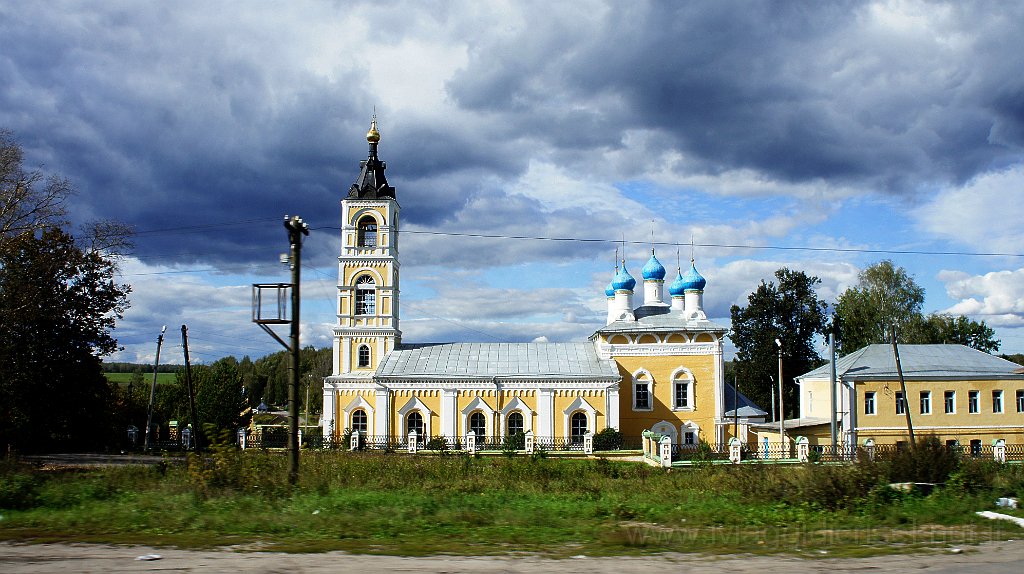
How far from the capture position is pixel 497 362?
3838 centimetres

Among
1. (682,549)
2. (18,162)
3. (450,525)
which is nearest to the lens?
(682,549)

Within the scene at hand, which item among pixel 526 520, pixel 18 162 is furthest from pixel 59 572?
pixel 18 162

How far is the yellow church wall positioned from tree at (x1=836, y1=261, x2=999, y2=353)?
65.3ft

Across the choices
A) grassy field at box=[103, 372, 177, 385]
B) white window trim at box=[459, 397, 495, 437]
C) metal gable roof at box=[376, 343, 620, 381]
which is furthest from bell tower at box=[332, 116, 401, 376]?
grassy field at box=[103, 372, 177, 385]

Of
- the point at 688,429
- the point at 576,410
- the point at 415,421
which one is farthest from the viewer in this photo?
the point at 688,429

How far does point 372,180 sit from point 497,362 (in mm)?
11279

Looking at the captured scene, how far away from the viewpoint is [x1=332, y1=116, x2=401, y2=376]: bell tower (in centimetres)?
3862

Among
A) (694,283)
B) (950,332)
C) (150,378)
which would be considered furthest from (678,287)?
(150,378)

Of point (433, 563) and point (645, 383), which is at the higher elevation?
point (645, 383)

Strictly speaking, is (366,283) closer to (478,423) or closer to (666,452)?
(478,423)

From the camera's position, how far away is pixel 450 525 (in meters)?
11.2

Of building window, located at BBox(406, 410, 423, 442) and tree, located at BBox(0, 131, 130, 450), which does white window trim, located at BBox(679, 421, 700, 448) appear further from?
tree, located at BBox(0, 131, 130, 450)

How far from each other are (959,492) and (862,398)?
2444 centimetres

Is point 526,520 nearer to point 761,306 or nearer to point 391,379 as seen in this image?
point 391,379
